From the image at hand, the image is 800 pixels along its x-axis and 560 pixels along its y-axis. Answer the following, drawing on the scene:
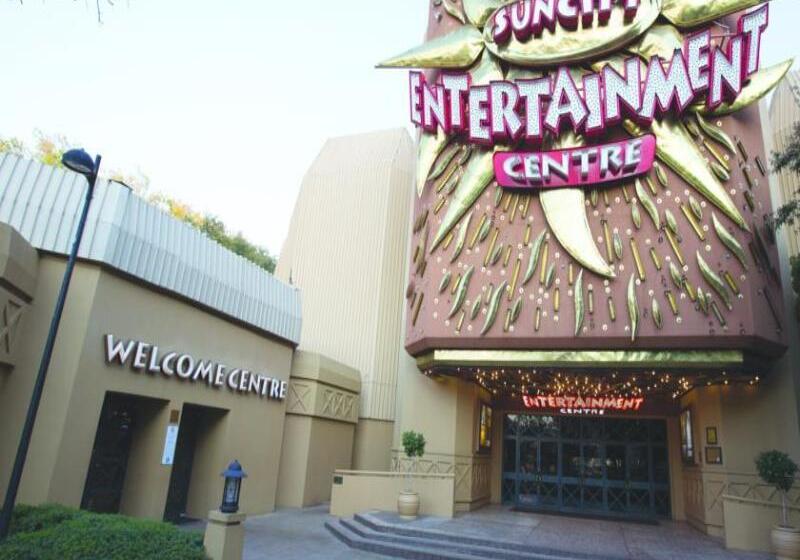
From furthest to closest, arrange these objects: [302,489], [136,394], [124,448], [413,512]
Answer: [302,489], [413,512], [124,448], [136,394]

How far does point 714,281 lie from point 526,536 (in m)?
7.69

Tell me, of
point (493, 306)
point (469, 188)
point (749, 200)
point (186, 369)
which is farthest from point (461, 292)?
point (749, 200)

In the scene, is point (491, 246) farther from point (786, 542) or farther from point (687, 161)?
point (786, 542)

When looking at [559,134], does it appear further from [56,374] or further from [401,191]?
[56,374]

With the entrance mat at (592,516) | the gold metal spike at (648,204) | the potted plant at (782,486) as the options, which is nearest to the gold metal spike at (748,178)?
the gold metal spike at (648,204)

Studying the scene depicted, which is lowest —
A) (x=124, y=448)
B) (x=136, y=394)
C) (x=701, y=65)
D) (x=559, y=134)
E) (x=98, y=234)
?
(x=124, y=448)

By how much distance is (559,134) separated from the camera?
15.1 m

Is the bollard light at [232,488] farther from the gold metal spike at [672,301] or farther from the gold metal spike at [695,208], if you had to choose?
the gold metal spike at [695,208]

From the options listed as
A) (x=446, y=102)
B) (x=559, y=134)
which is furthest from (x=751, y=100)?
(x=446, y=102)

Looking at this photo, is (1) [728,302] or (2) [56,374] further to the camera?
(1) [728,302]

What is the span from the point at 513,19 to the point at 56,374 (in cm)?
Result: 1494

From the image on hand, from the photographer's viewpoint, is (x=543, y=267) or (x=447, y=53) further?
(x=447, y=53)

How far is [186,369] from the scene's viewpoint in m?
13.7

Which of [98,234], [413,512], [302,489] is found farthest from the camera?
[302,489]
